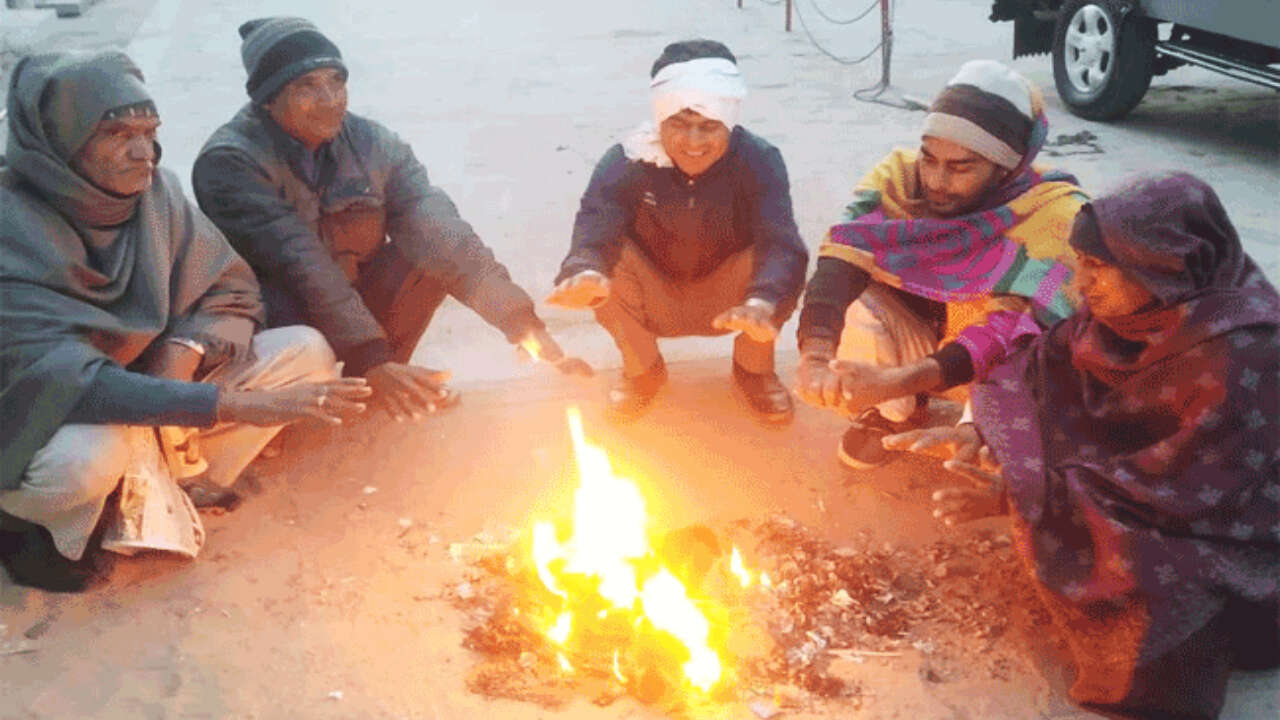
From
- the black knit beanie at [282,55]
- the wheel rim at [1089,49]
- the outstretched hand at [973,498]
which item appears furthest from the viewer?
the wheel rim at [1089,49]

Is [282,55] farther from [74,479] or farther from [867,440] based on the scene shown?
[867,440]

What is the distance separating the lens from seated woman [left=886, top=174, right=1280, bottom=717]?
2.76 m

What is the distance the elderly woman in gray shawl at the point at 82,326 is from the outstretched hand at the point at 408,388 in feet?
1.13

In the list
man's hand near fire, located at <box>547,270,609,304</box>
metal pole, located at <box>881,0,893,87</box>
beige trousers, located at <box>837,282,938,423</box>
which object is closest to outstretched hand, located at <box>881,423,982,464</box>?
beige trousers, located at <box>837,282,938,423</box>

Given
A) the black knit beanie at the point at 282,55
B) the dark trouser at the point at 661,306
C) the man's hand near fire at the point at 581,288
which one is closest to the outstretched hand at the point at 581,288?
the man's hand near fire at the point at 581,288

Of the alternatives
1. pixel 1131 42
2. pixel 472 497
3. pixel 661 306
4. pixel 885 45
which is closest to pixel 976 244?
pixel 661 306

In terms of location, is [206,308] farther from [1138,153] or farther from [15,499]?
[1138,153]

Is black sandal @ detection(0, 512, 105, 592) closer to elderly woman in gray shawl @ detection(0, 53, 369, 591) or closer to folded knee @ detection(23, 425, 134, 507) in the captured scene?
elderly woman in gray shawl @ detection(0, 53, 369, 591)

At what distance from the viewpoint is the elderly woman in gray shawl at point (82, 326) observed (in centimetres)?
326

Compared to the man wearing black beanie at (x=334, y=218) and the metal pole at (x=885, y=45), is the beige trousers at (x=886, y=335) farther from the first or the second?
the metal pole at (x=885, y=45)

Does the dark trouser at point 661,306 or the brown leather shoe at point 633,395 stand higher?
the dark trouser at point 661,306

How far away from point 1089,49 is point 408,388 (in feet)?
20.8

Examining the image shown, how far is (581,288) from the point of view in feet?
13.3

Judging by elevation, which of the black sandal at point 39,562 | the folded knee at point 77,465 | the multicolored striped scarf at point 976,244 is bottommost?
the black sandal at point 39,562
